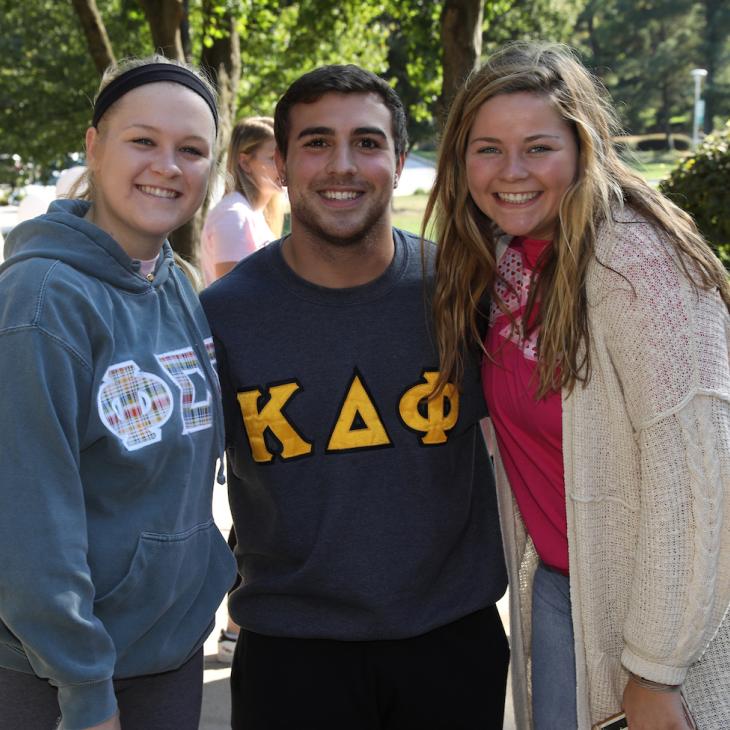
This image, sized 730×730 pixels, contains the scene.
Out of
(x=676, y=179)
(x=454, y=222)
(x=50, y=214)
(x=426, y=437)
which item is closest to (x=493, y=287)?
(x=454, y=222)

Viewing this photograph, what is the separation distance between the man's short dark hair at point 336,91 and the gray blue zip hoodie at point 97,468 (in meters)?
0.86

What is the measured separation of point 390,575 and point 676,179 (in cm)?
769

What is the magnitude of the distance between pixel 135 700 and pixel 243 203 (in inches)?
138

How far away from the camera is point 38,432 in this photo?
1845 millimetres

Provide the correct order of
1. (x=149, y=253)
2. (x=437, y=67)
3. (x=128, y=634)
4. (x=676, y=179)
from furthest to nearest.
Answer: (x=437, y=67) → (x=676, y=179) → (x=149, y=253) → (x=128, y=634)

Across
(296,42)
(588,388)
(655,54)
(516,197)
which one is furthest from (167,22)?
(655,54)

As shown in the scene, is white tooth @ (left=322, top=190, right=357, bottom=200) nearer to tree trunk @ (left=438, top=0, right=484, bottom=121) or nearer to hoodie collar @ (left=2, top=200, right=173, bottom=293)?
→ hoodie collar @ (left=2, top=200, right=173, bottom=293)

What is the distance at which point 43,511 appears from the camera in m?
1.84

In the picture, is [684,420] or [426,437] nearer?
[684,420]

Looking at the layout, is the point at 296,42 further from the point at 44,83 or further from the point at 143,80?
the point at 143,80

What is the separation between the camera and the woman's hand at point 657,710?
2215mm

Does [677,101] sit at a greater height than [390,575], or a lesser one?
lesser

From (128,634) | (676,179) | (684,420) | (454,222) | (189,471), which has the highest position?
(454,222)

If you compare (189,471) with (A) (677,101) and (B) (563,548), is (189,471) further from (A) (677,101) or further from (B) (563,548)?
(A) (677,101)
